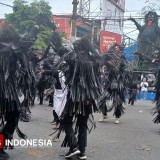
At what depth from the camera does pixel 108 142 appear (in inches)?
305

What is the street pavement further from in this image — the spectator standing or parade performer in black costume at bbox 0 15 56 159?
the spectator standing

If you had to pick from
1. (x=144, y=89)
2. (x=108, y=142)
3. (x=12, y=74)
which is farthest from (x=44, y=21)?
(x=144, y=89)

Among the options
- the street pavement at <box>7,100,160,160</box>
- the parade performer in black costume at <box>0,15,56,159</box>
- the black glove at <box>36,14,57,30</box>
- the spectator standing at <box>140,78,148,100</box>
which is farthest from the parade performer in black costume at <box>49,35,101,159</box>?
the spectator standing at <box>140,78,148,100</box>

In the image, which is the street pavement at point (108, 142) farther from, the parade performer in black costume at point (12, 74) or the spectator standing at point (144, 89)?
the spectator standing at point (144, 89)

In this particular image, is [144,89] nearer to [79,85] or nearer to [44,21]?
[44,21]

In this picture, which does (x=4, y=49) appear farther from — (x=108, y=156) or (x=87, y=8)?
(x=87, y=8)

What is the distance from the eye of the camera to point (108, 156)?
21.4 ft

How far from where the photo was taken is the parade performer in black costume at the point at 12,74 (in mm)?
5535

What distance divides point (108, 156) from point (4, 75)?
233cm

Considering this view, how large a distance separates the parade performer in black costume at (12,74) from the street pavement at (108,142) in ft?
2.05

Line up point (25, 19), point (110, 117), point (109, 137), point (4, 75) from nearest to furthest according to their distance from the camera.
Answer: point (4, 75), point (109, 137), point (110, 117), point (25, 19)

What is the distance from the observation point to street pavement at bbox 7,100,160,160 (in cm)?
639

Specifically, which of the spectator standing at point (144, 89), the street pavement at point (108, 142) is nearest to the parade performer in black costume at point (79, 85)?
the street pavement at point (108, 142)

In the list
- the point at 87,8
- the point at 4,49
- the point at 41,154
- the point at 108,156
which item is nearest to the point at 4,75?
the point at 4,49
